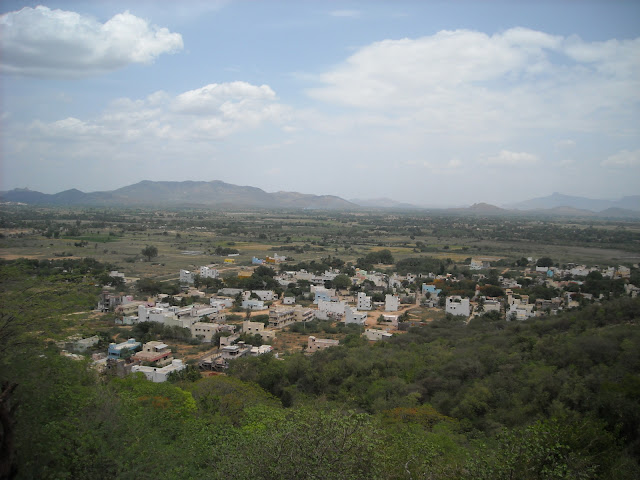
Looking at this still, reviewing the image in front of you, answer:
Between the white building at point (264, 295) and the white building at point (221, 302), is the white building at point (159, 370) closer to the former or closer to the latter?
the white building at point (221, 302)

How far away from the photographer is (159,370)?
13539 millimetres

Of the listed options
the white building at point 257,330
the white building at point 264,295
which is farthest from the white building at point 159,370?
the white building at point 264,295

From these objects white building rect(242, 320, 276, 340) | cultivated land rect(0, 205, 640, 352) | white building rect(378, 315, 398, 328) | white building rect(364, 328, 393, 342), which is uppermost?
cultivated land rect(0, 205, 640, 352)

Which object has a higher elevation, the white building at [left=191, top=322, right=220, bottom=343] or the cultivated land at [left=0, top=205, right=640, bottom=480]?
the cultivated land at [left=0, top=205, right=640, bottom=480]

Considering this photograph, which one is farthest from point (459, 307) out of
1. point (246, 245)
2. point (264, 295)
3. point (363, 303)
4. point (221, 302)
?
point (246, 245)

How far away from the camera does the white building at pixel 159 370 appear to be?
13141mm

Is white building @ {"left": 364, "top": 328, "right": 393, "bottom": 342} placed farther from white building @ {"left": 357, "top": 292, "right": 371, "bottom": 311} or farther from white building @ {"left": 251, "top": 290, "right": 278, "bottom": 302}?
white building @ {"left": 251, "top": 290, "right": 278, "bottom": 302}

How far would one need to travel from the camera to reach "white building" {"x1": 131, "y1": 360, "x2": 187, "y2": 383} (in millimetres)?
13141

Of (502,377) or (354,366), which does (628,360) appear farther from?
(354,366)

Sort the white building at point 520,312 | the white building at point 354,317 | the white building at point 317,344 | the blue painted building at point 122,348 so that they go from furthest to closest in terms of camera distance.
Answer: the white building at point 354,317, the white building at point 520,312, the white building at point 317,344, the blue painted building at point 122,348

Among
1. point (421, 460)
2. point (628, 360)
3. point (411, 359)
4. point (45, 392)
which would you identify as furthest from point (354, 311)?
point (45, 392)

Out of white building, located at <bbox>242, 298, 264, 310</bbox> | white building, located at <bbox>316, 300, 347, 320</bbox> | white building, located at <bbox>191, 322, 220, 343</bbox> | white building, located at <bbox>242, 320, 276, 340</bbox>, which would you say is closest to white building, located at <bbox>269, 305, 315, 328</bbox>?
white building, located at <bbox>316, 300, 347, 320</bbox>

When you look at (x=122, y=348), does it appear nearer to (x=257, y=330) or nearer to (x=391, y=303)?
(x=257, y=330)

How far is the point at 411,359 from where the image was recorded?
46.1 ft
